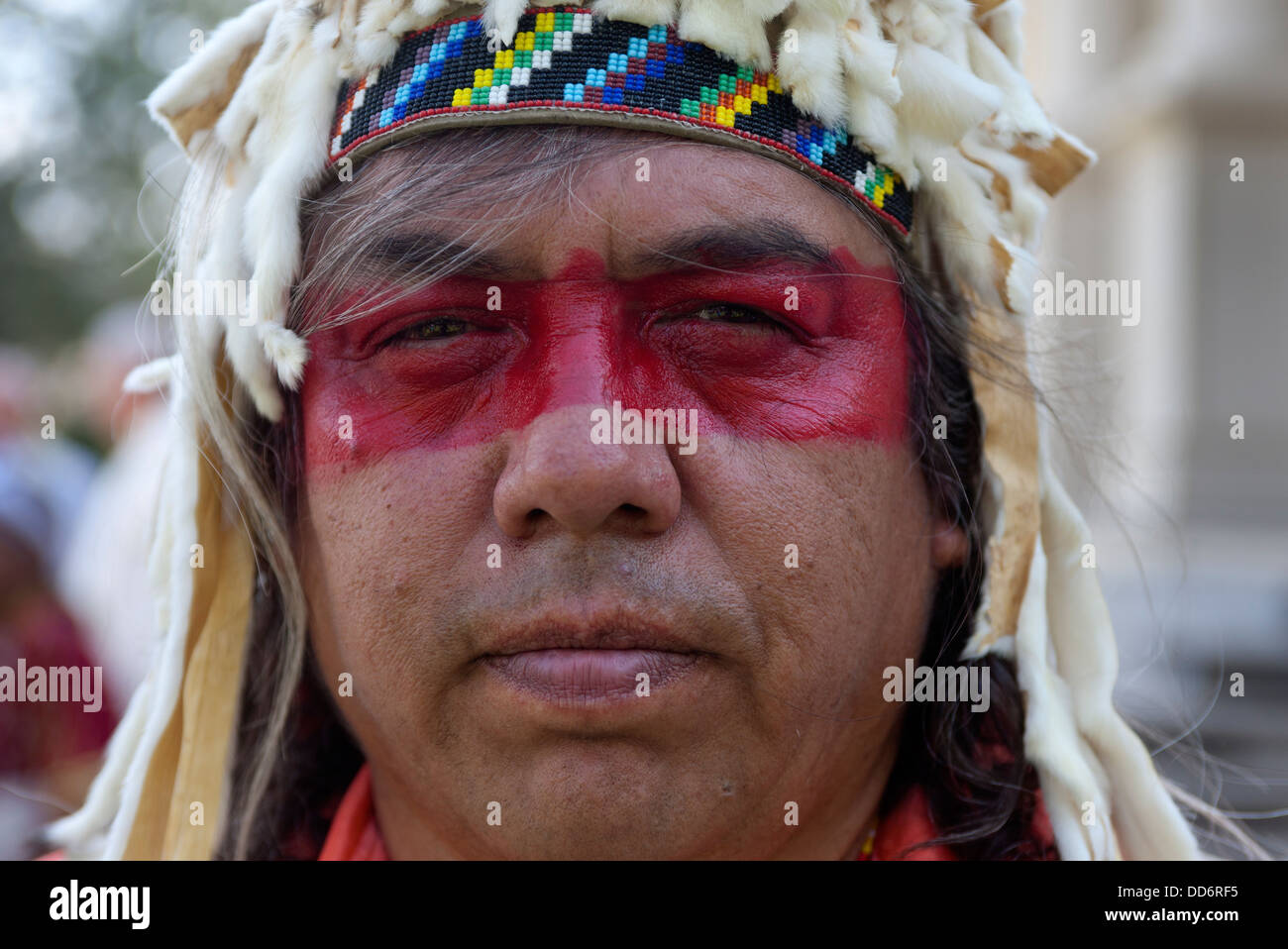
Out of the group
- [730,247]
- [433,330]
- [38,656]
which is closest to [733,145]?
[730,247]

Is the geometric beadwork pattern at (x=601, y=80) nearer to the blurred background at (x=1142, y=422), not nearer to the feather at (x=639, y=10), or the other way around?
the feather at (x=639, y=10)

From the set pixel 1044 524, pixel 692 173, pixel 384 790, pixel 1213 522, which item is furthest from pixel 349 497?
pixel 1213 522

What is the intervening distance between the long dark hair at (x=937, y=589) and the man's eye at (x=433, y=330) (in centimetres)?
13

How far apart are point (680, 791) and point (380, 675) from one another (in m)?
0.40

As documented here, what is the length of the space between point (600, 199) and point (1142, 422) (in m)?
6.51

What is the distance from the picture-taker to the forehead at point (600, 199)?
144cm

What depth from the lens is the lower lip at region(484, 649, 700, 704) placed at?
1357 mm

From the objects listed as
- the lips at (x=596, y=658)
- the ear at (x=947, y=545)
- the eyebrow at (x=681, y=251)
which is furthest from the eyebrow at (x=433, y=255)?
the ear at (x=947, y=545)

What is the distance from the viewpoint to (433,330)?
60.2 inches

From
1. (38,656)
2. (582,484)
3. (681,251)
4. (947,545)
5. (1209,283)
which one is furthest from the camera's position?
(1209,283)

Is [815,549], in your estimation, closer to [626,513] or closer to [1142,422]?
→ [626,513]

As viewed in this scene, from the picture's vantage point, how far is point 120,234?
15555 millimetres

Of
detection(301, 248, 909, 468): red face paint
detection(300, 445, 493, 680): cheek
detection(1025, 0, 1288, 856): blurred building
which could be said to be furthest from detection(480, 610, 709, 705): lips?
detection(1025, 0, 1288, 856): blurred building
